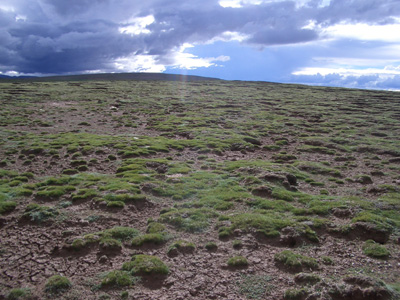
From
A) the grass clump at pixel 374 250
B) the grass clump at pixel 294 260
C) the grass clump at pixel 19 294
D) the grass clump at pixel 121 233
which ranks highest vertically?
the grass clump at pixel 374 250

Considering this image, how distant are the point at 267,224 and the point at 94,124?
40.8m

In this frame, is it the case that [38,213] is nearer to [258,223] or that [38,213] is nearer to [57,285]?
[57,285]

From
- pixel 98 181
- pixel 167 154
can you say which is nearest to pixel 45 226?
pixel 98 181

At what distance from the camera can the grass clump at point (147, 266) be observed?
11.5 m

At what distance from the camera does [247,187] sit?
820 inches

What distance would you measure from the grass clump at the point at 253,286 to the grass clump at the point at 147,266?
3118 millimetres

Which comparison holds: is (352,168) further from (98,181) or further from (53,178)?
(53,178)

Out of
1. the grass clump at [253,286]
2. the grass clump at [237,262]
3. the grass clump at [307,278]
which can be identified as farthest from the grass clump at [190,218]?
the grass clump at [307,278]

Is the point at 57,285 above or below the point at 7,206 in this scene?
below

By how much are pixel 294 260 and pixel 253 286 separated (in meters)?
2.46

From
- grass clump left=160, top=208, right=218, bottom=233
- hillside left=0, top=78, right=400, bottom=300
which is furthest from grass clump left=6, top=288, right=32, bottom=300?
grass clump left=160, top=208, right=218, bottom=233

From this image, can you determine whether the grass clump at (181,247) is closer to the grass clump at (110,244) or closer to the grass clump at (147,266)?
Answer: the grass clump at (147,266)

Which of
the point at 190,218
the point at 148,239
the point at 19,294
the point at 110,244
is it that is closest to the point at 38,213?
the point at 110,244

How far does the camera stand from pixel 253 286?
35.7 feet
